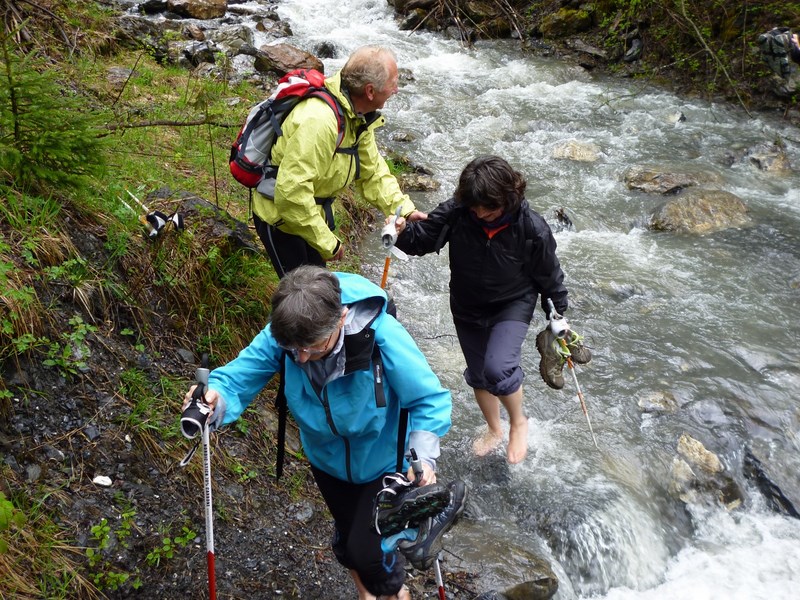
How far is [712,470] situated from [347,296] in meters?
3.94

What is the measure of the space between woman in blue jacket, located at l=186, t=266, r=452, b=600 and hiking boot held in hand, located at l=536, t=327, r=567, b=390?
6.70ft

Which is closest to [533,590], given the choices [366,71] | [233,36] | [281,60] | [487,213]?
[487,213]

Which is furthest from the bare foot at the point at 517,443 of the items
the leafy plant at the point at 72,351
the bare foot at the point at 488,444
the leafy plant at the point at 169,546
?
the leafy plant at the point at 72,351

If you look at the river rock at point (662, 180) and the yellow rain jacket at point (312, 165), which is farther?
the river rock at point (662, 180)

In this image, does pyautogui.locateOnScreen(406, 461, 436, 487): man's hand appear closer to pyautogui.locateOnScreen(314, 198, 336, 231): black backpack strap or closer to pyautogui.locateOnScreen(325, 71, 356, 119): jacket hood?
pyautogui.locateOnScreen(314, 198, 336, 231): black backpack strap

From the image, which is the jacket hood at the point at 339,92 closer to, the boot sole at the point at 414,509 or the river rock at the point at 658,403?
the boot sole at the point at 414,509

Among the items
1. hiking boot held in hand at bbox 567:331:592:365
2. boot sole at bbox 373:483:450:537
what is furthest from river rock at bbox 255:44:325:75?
boot sole at bbox 373:483:450:537

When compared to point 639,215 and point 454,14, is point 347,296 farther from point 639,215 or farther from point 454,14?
point 454,14

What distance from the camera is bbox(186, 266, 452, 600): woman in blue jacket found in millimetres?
2570

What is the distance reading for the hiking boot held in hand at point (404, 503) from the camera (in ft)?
8.94

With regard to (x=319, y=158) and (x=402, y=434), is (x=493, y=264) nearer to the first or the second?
(x=319, y=158)

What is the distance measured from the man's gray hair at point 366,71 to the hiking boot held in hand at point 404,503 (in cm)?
223

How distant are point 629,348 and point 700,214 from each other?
319 centimetres

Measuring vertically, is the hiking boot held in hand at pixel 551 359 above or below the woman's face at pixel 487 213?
below
